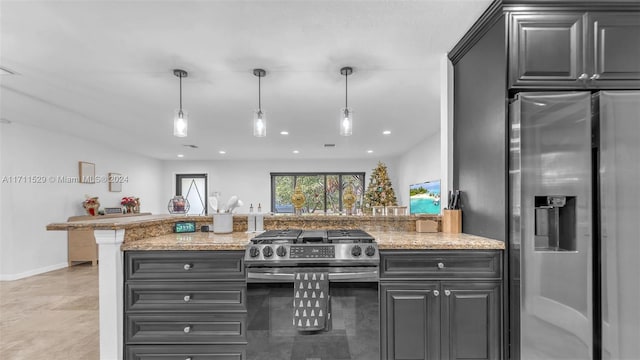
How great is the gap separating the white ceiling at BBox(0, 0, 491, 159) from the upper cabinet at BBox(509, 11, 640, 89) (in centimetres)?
34

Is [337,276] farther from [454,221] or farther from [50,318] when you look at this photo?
[50,318]

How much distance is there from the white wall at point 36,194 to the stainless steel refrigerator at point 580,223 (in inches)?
255

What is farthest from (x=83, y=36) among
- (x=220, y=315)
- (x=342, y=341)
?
(x=342, y=341)

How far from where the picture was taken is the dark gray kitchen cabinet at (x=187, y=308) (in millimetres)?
1861

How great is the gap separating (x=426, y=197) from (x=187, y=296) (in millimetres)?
4665

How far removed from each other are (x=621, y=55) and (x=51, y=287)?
6350 mm

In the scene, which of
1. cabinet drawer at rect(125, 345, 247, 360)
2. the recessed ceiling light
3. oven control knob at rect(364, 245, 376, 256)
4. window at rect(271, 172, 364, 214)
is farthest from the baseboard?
oven control knob at rect(364, 245, 376, 256)

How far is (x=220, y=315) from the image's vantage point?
6.12 feet

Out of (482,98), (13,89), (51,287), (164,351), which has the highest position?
(13,89)

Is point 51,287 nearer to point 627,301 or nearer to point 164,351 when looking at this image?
point 164,351

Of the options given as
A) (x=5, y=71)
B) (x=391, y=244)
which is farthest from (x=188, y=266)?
(x=5, y=71)

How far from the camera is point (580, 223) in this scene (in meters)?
1.64

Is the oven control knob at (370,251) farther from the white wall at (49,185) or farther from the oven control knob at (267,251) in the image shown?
the white wall at (49,185)

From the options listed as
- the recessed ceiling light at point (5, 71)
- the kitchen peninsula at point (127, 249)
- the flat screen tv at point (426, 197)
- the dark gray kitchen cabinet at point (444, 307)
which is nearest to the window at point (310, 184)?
the flat screen tv at point (426, 197)
